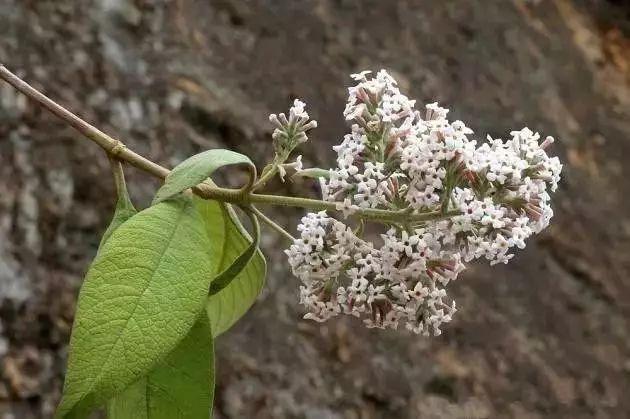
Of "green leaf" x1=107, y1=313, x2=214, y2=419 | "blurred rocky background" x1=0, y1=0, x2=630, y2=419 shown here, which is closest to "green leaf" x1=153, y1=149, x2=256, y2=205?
"green leaf" x1=107, y1=313, x2=214, y2=419

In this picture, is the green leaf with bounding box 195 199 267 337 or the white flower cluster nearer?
the white flower cluster

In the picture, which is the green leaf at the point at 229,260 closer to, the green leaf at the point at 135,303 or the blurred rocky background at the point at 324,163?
the green leaf at the point at 135,303

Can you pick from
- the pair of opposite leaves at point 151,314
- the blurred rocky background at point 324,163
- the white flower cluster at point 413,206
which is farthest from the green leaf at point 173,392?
the blurred rocky background at point 324,163

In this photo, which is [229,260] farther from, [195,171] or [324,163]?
[324,163]

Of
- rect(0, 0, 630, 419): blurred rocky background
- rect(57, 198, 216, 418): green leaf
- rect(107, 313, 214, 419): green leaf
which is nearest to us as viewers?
rect(57, 198, 216, 418): green leaf

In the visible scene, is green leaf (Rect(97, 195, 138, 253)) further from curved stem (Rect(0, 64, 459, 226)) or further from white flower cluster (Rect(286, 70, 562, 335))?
white flower cluster (Rect(286, 70, 562, 335))

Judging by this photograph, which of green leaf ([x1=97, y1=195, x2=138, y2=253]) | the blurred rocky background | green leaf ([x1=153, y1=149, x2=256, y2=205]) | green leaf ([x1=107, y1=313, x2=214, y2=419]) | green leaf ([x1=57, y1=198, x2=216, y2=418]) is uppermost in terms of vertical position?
green leaf ([x1=153, y1=149, x2=256, y2=205])
